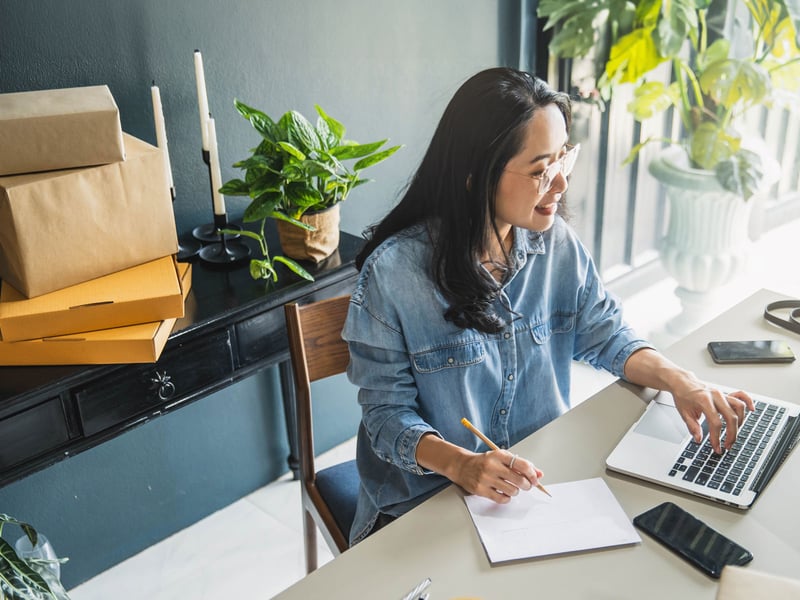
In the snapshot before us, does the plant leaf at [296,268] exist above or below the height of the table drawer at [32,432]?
above

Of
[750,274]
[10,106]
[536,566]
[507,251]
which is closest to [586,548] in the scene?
[536,566]

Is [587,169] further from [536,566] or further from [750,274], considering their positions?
[536,566]

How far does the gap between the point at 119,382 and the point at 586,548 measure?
90 cm

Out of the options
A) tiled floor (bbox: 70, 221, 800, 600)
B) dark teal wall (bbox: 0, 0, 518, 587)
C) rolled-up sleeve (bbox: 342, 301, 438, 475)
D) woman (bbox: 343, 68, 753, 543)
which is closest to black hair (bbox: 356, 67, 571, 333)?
woman (bbox: 343, 68, 753, 543)

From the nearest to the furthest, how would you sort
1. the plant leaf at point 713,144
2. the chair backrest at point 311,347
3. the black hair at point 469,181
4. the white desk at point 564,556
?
the white desk at point 564,556 → the black hair at point 469,181 → the chair backrest at point 311,347 → the plant leaf at point 713,144

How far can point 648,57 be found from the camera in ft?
8.04

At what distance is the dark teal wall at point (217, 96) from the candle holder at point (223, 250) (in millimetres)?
140

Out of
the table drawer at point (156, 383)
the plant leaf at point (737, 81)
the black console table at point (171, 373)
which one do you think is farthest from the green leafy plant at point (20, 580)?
the plant leaf at point (737, 81)

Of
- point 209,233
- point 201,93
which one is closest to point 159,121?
point 201,93

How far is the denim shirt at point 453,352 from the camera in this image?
4.45 ft

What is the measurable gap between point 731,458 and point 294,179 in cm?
97

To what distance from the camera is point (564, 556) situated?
1.09m

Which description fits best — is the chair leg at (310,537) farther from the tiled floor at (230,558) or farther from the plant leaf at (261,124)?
the plant leaf at (261,124)

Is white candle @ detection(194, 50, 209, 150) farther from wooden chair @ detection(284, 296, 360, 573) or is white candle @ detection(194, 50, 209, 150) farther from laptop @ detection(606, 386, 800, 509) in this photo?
laptop @ detection(606, 386, 800, 509)
